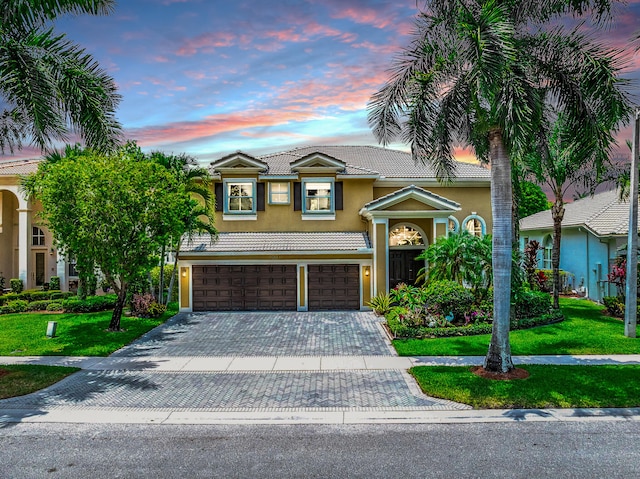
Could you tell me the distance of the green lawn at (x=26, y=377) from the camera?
11.1m

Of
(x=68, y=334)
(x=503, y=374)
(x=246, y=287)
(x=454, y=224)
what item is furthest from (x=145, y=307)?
(x=454, y=224)

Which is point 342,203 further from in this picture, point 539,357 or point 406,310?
point 539,357

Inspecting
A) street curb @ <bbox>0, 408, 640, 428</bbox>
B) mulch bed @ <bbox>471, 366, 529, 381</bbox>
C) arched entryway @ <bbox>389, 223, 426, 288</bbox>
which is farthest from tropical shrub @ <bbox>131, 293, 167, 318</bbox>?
mulch bed @ <bbox>471, 366, 529, 381</bbox>

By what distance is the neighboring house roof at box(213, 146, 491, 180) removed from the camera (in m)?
24.3

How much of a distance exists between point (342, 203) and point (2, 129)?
571 inches

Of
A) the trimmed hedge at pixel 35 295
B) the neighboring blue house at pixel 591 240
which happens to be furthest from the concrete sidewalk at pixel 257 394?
the trimmed hedge at pixel 35 295

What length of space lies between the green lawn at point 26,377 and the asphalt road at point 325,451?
7.72 feet

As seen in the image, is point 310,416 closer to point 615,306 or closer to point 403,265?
point 403,265

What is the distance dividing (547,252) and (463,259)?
45.9 feet

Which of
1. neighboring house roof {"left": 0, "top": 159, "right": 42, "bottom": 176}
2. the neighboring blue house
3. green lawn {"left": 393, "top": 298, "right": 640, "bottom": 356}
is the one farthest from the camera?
neighboring house roof {"left": 0, "top": 159, "right": 42, "bottom": 176}

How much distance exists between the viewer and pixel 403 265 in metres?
24.1

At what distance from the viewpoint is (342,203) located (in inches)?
944

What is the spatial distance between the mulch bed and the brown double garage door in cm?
1043

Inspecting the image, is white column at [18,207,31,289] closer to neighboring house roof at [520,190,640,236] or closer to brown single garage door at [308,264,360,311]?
brown single garage door at [308,264,360,311]
